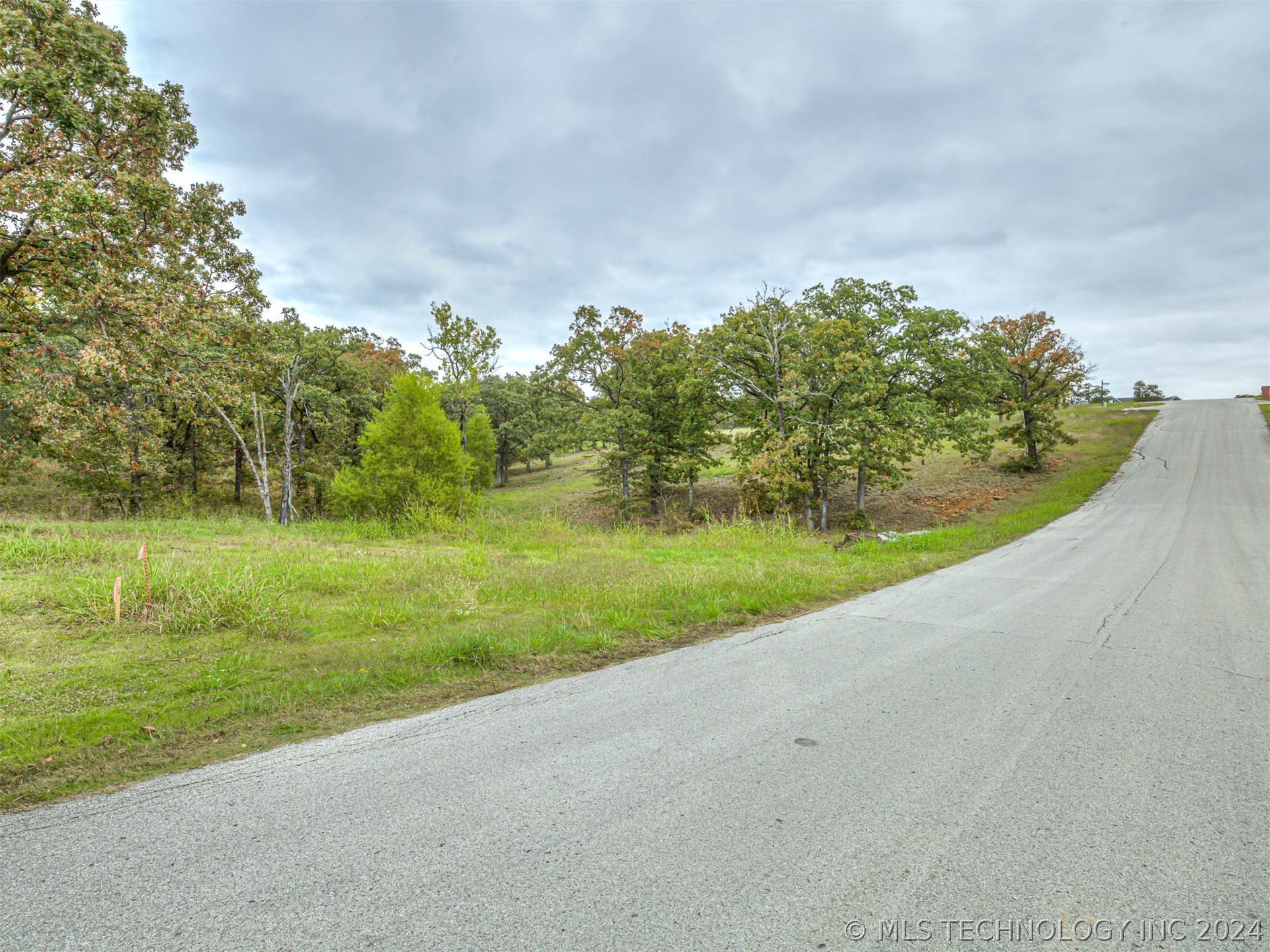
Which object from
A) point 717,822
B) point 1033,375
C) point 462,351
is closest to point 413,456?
point 462,351

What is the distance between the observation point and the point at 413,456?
17.0 meters

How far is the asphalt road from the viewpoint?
1.94m

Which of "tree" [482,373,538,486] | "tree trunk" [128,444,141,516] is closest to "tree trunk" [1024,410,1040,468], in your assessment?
"tree" [482,373,538,486]

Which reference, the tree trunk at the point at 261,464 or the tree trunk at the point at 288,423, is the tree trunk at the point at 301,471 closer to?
the tree trunk at the point at 288,423

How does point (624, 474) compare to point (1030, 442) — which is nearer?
point (624, 474)

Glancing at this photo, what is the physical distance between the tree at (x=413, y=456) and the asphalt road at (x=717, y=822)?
13595 mm

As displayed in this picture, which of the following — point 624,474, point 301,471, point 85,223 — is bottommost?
point 624,474

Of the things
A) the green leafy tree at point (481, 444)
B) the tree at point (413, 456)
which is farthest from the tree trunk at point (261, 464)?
the green leafy tree at point (481, 444)

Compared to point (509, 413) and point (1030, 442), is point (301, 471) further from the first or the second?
point (1030, 442)

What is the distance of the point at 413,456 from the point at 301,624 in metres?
11.8

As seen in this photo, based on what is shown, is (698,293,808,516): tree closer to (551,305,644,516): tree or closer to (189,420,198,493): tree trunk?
(551,305,644,516): tree

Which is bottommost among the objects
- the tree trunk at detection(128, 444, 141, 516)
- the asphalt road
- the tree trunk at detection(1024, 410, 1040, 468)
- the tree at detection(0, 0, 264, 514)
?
the asphalt road

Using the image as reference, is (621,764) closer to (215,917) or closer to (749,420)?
(215,917)

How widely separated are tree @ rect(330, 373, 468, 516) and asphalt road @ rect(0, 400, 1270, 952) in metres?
13.6
